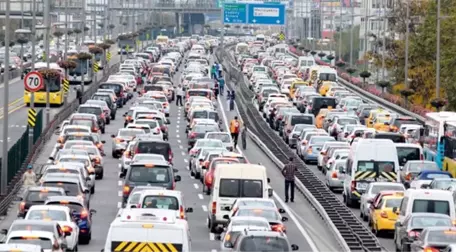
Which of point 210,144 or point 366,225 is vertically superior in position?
point 210,144

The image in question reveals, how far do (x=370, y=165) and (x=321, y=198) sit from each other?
1.84 meters

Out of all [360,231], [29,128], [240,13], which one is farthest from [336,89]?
[360,231]

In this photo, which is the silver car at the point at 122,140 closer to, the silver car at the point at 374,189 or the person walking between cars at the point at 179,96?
the silver car at the point at 374,189

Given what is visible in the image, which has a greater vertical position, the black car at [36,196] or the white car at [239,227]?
the white car at [239,227]

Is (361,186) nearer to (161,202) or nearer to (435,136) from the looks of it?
(435,136)

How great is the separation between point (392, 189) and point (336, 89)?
55285 mm

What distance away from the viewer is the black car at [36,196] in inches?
1537

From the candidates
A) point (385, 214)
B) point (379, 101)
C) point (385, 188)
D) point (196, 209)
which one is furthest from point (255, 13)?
point (385, 214)

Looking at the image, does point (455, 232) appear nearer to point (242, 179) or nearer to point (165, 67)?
point (242, 179)

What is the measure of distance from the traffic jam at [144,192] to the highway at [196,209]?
0.81 ft

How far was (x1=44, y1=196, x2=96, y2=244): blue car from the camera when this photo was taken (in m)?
37.9

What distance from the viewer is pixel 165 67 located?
12100 cm

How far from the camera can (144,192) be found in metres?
38.4

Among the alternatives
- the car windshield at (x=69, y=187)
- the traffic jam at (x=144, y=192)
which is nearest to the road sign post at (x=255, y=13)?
→ the traffic jam at (x=144, y=192)
